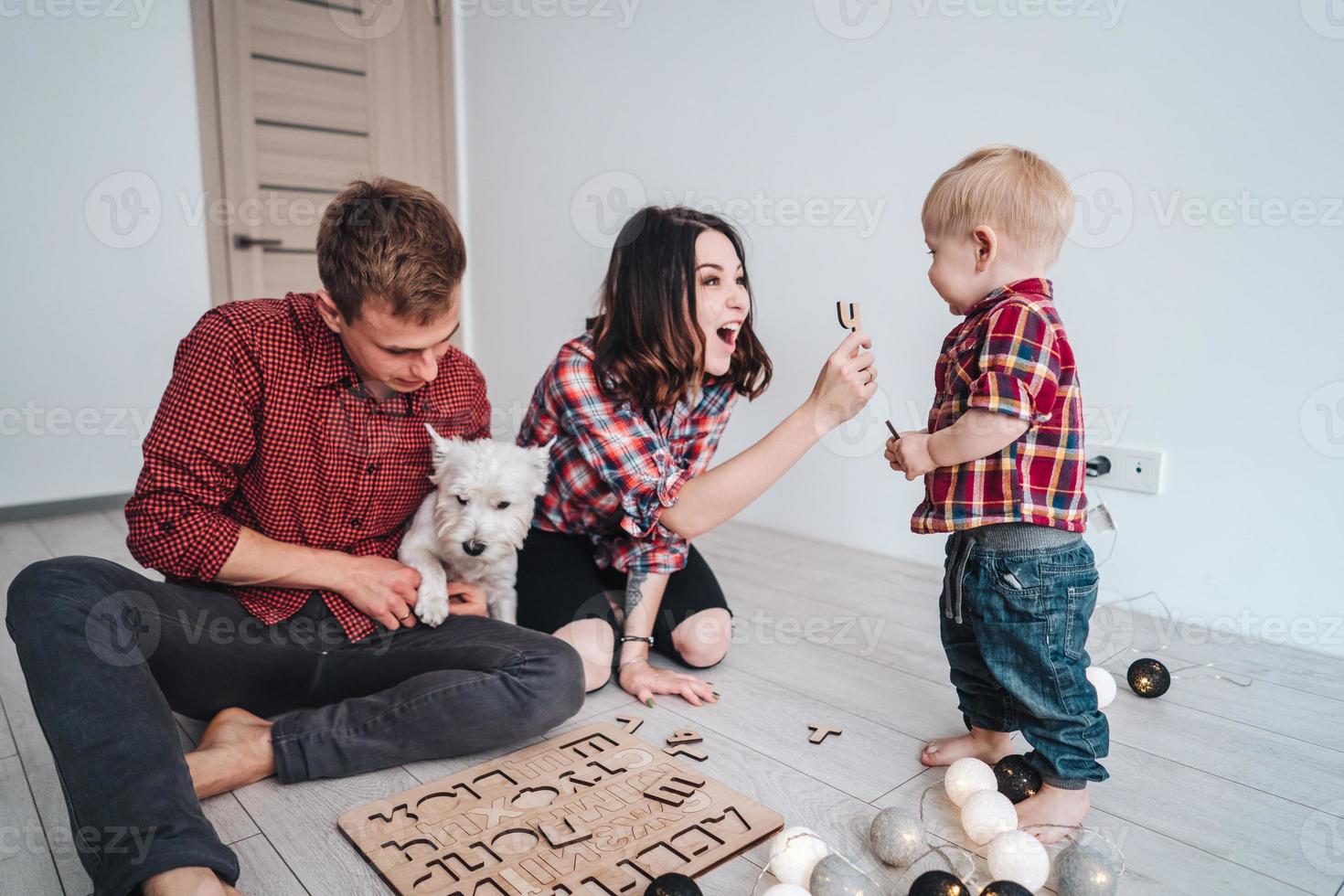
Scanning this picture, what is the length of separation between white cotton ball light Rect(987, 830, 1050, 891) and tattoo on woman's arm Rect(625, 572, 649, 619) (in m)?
0.82

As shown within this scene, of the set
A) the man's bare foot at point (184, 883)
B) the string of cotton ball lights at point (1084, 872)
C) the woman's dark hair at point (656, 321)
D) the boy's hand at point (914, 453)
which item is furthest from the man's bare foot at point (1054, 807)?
the man's bare foot at point (184, 883)

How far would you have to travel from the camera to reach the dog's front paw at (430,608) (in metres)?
1.46

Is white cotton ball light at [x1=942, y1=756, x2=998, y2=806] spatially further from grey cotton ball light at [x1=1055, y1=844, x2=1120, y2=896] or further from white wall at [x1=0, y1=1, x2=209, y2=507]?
white wall at [x1=0, y1=1, x2=209, y2=507]

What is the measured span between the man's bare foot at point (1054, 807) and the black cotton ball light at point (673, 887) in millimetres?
498

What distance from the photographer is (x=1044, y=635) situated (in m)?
1.20

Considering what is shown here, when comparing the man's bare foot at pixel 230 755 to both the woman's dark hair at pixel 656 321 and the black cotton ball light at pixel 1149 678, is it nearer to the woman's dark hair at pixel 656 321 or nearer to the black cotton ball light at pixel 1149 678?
the woman's dark hair at pixel 656 321

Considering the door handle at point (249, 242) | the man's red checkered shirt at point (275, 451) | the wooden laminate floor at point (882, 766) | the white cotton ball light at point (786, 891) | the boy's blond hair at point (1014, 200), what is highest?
the door handle at point (249, 242)

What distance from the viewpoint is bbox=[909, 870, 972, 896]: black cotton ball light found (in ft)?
3.05

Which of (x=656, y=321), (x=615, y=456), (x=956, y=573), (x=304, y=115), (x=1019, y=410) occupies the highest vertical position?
(x=304, y=115)

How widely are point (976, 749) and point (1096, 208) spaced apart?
137cm

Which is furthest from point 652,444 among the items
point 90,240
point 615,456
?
point 90,240

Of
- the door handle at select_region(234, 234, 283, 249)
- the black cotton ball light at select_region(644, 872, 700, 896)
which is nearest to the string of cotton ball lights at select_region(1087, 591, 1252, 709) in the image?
the black cotton ball light at select_region(644, 872, 700, 896)

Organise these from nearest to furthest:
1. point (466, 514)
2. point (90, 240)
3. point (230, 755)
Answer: point (230, 755), point (466, 514), point (90, 240)

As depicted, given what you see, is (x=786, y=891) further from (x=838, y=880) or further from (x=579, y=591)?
(x=579, y=591)
